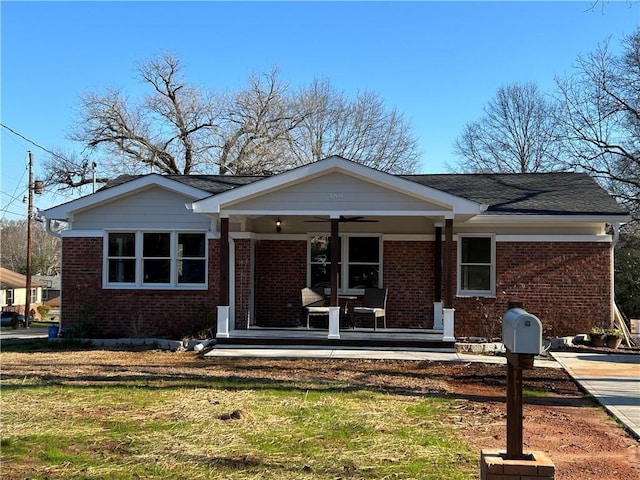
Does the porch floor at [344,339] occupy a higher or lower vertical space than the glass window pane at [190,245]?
lower

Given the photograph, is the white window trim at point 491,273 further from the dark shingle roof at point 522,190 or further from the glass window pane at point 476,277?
the dark shingle roof at point 522,190

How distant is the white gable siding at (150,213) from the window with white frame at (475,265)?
20.1ft

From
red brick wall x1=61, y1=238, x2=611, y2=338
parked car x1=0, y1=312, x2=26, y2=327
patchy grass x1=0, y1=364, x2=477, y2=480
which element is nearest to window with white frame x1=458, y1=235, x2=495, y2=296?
red brick wall x1=61, y1=238, x2=611, y2=338

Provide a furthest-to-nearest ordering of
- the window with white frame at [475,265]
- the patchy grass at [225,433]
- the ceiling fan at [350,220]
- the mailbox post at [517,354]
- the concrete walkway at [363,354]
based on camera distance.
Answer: the window with white frame at [475,265] → the ceiling fan at [350,220] → the concrete walkway at [363,354] → the patchy grass at [225,433] → the mailbox post at [517,354]

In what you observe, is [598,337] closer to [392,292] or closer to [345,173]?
[392,292]

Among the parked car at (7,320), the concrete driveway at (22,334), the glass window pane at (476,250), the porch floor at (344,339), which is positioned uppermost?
the glass window pane at (476,250)

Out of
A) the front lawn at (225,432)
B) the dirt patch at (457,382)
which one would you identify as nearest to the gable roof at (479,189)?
the dirt patch at (457,382)

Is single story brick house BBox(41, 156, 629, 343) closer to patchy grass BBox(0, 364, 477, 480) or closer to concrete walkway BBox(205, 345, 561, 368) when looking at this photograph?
concrete walkway BBox(205, 345, 561, 368)

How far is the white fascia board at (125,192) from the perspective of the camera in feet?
46.4

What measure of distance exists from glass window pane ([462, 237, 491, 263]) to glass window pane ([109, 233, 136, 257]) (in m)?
7.97

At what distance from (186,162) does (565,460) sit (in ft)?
119

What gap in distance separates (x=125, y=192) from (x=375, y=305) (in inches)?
253

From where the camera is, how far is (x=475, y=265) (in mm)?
14445

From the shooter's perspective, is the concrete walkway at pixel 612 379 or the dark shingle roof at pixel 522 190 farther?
the dark shingle roof at pixel 522 190
